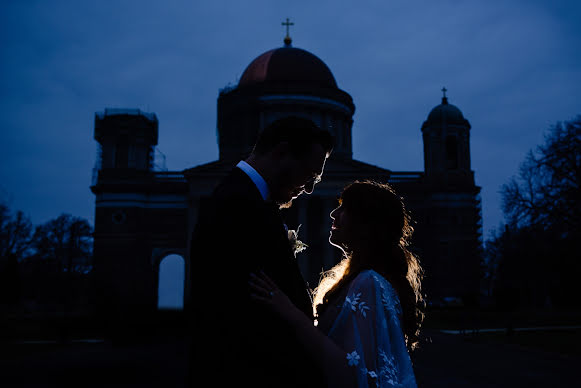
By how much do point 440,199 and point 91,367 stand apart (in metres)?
48.2

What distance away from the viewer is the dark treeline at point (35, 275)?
1766 inches

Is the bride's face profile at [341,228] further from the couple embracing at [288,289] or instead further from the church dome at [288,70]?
the church dome at [288,70]

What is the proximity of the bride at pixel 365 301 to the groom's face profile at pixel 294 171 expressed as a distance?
433mm

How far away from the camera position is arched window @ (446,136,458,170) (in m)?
59.6


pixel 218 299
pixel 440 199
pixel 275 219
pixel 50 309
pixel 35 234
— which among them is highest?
pixel 440 199

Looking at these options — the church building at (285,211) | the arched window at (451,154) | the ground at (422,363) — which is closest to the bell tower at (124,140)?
the church building at (285,211)

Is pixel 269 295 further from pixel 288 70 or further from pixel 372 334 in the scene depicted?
pixel 288 70

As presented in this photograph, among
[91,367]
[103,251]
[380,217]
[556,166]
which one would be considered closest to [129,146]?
[103,251]

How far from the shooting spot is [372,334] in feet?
9.59

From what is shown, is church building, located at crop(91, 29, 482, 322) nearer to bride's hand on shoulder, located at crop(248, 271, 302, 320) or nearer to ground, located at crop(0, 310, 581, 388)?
ground, located at crop(0, 310, 581, 388)

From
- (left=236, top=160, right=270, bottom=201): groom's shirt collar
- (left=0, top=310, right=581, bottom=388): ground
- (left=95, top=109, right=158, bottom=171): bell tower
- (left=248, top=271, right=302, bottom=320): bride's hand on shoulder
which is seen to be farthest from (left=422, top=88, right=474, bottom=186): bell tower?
(left=248, top=271, right=302, bottom=320): bride's hand on shoulder

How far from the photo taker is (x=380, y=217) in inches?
131

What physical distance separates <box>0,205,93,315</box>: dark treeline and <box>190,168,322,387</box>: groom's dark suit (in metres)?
44.7

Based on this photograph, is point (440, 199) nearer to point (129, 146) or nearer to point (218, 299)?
point (129, 146)
